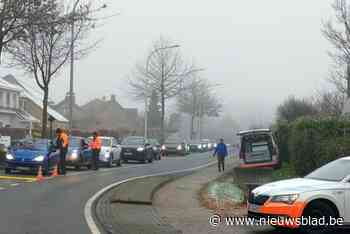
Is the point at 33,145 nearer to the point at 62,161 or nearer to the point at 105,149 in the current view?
the point at 62,161

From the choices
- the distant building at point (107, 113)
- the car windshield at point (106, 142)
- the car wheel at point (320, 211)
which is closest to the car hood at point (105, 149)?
the car windshield at point (106, 142)

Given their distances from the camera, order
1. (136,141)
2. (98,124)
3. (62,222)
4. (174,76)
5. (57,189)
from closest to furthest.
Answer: (62,222) < (57,189) < (136,141) < (174,76) < (98,124)

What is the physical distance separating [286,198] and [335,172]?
1465 millimetres

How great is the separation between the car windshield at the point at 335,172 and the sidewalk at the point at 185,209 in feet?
5.50

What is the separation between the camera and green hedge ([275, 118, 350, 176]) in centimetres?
1875

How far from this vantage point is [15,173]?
2714 cm

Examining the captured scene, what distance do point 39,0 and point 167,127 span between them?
86386 millimetres

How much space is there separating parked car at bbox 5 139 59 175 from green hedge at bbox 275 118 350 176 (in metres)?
9.70

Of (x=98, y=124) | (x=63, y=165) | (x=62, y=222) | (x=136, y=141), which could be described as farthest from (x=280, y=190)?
(x=98, y=124)

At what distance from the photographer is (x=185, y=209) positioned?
17219 millimetres

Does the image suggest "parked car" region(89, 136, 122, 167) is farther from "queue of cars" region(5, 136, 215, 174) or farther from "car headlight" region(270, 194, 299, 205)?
"car headlight" region(270, 194, 299, 205)

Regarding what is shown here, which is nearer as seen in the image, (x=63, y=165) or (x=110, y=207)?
(x=110, y=207)

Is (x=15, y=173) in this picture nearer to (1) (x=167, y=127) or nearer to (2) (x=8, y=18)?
(2) (x=8, y=18)

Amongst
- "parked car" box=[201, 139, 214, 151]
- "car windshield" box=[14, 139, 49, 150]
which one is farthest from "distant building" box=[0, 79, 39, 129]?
"car windshield" box=[14, 139, 49, 150]
